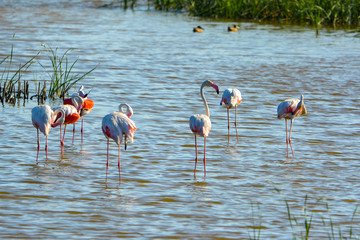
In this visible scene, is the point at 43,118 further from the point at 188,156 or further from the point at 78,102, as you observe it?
the point at 188,156

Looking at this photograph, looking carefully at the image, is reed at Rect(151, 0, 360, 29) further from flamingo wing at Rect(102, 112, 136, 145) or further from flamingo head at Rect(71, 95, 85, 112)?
flamingo wing at Rect(102, 112, 136, 145)

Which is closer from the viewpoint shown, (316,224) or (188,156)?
(316,224)

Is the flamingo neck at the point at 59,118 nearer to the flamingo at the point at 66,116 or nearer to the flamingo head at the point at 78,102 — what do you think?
the flamingo at the point at 66,116

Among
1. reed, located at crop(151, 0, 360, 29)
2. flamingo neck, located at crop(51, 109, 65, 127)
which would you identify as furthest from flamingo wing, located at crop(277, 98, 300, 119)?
reed, located at crop(151, 0, 360, 29)

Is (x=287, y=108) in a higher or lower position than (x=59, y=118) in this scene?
higher

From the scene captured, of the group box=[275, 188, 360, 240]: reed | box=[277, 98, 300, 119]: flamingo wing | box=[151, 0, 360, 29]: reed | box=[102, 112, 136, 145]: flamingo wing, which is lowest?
box=[275, 188, 360, 240]: reed

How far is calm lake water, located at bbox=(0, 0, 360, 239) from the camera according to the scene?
6445 millimetres

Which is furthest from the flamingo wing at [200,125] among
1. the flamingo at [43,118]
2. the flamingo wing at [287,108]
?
the flamingo at [43,118]

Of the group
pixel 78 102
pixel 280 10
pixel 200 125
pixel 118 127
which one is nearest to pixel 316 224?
pixel 200 125

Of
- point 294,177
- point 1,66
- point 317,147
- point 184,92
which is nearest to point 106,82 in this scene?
point 184,92

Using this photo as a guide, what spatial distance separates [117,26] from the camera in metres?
23.2

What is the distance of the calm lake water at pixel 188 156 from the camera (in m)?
6.45

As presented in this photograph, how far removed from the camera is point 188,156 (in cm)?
883

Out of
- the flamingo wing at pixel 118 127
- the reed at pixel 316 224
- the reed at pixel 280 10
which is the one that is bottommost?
the reed at pixel 316 224
